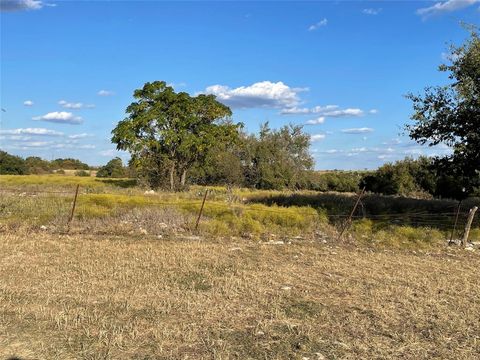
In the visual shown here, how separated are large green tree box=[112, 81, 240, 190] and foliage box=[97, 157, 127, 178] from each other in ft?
113

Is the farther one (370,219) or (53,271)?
(370,219)

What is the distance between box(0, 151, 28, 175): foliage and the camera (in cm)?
6962

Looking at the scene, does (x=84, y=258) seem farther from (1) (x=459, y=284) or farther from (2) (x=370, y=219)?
(2) (x=370, y=219)

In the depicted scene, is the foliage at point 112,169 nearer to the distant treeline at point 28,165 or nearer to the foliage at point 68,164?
the distant treeline at point 28,165

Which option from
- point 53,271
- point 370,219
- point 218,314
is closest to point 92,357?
point 218,314

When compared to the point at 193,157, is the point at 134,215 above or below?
below

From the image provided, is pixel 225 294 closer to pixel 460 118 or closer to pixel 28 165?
pixel 460 118

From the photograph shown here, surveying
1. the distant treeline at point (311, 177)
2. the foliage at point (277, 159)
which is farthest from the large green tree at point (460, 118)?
the foliage at point (277, 159)

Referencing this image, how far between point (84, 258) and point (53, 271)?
4.95 ft

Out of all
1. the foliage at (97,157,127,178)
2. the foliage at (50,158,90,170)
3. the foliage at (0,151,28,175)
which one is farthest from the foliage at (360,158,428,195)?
the foliage at (50,158,90,170)

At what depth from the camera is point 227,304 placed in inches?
311

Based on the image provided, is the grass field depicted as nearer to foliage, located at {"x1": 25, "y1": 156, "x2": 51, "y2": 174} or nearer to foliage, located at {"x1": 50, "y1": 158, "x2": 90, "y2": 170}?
foliage, located at {"x1": 25, "y1": 156, "x2": 51, "y2": 174}

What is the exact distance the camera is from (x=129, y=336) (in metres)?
6.27

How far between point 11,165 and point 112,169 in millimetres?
14107
